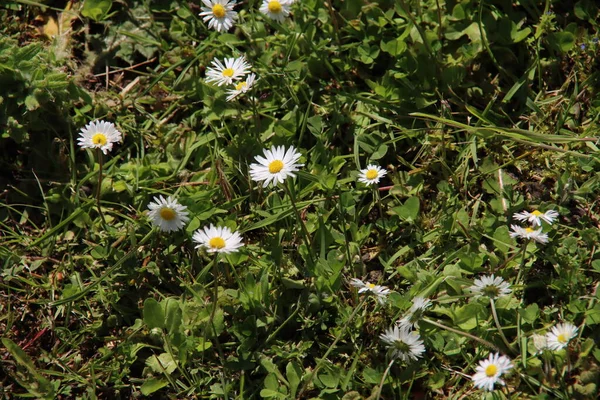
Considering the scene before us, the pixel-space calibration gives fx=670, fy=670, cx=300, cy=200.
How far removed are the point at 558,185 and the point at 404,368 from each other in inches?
40.1

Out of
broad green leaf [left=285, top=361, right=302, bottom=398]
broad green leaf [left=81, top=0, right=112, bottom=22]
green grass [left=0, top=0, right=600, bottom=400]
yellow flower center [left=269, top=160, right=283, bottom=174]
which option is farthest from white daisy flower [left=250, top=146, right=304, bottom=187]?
broad green leaf [left=81, top=0, right=112, bottom=22]

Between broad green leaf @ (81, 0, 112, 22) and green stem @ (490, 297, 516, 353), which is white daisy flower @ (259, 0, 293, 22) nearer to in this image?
broad green leaf @ (81, 0, 112, 22)

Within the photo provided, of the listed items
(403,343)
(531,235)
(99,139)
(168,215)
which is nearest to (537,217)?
(531,235)

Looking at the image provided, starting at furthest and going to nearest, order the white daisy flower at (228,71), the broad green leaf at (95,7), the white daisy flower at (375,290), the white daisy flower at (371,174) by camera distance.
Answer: the broad green leaf at (95,7) → the white daisy flower at (228,71) → the white daisy flower at (371,174) → the white daisy flower at (375,290)

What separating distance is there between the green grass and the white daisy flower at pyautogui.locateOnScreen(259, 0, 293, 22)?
0.41 ft

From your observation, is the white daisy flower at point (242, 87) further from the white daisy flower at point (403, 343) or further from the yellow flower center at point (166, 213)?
the white daisy flower at point (403, 343)

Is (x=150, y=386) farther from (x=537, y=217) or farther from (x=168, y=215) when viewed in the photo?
(x=537, y=217)

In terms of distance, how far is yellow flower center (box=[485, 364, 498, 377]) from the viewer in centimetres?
229

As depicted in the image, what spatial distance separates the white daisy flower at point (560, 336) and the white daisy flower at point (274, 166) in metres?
1.12

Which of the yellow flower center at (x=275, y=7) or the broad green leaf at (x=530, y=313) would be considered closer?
the broad green leaf at (x=530, y=313)

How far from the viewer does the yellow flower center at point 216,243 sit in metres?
2.56

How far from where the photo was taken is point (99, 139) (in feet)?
9.19

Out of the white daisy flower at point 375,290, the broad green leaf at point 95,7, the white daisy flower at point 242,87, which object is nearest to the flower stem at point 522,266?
the white daisy flower at point 375,290

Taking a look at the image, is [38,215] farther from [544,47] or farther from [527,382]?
[544,47]
